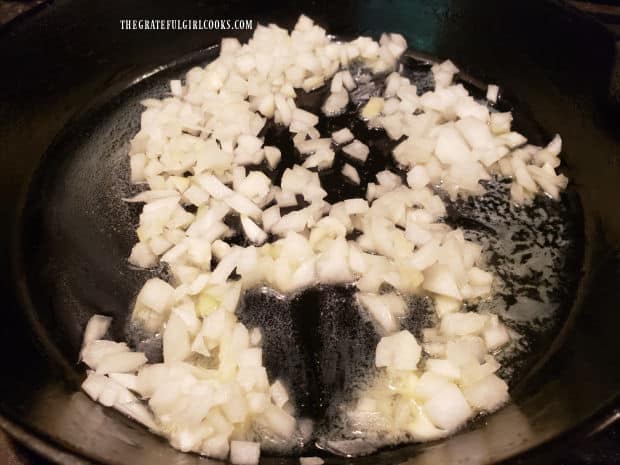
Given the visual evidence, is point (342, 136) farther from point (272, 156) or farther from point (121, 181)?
point (121, 181)

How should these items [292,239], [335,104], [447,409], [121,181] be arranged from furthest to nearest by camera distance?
[335,104] < [121,181] < [292,239] < [447,409]

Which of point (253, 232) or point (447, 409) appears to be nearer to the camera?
point (447, 409)

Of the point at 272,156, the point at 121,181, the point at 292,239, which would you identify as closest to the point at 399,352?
the point at 292,239

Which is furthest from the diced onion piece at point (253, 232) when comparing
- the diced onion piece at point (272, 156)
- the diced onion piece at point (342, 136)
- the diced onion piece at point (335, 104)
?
the diced onion piece at point (335, 104)

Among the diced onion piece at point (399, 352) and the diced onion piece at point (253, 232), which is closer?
the diced onion piece at point (399, 352)

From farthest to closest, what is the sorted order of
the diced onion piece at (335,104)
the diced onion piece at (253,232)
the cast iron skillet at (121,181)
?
the diced onion piece at (335,104), the diced onion piece at (253,232), the cast iron skillet at (121,181)

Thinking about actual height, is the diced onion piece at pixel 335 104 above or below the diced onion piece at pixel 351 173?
above

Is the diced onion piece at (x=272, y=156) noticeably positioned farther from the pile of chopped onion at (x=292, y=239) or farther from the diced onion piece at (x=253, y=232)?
the diced onion piece at (x=253, y=232)
